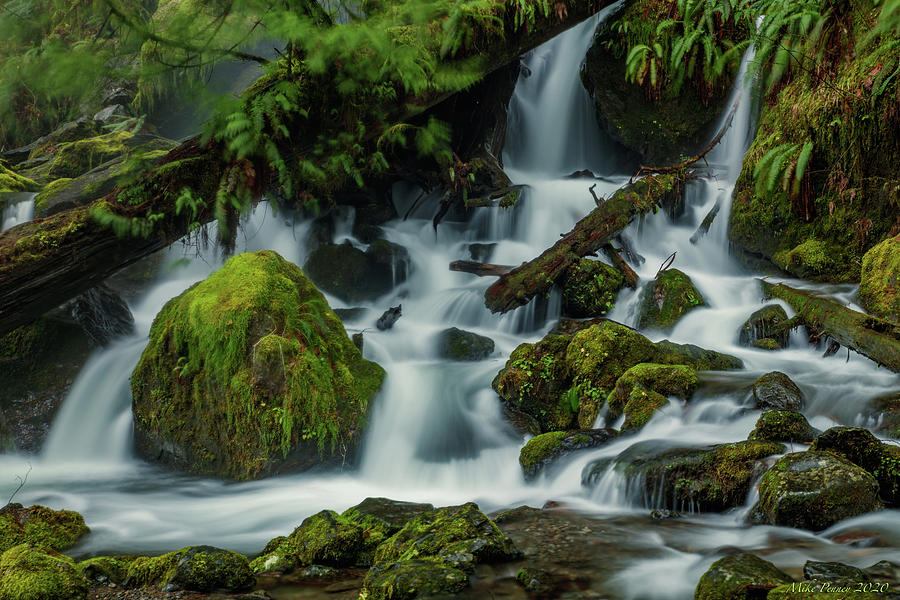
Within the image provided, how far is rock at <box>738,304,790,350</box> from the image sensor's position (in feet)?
25.2

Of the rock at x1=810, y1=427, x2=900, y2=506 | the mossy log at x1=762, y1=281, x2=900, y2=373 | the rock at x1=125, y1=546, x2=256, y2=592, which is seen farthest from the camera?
the mossy log at x1=762, y1=281, x2=900, y2=373

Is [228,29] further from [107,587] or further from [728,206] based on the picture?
[728,206]

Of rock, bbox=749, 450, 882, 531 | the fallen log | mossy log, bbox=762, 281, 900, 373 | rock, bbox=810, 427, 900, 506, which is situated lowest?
rock, bbox=749, 450, 882, 531

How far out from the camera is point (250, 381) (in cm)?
611

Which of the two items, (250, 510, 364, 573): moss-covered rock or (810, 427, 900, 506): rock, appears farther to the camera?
(810, 427, 900, 506): rock

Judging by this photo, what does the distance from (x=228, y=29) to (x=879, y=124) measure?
7.75 meters

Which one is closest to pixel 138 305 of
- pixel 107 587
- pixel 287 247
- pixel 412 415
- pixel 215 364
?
pixel 287 247

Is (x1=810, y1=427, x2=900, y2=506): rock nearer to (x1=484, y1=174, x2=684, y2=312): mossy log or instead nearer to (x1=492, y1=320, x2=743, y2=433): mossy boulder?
(x1=492, y1=320, x2=743, y2=433): mossy boulder

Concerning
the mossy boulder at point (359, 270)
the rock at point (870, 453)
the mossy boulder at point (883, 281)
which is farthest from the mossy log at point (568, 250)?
the rock at point (870, 453)

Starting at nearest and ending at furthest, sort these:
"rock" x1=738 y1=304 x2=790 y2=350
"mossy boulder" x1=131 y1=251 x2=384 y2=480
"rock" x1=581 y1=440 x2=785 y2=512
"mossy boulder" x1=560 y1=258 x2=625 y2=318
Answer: "rock" x1=581 y1=440 x2=785 y2=512 < "mossy boulder" x1=131 y1=251 x2=384 y2=480 < "rock" x1=738 y1=304 x2=790 y2=350 < "mossy boulder" x1=560 y1=258 x2=625 y2=318

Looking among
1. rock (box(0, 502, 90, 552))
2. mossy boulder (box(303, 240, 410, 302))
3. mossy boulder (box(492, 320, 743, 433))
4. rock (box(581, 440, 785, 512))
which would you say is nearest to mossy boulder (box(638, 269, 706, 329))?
mossy boulder (box(492, 320, 743, 433))

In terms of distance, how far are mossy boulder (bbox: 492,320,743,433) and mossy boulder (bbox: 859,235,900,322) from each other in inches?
Result: 58.4

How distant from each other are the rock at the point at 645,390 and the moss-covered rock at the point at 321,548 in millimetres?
3080

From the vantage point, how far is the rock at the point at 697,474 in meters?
4.40
